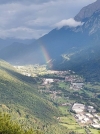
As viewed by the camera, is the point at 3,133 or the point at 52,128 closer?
the point at 3,133

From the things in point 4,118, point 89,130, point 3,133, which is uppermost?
point 89,130

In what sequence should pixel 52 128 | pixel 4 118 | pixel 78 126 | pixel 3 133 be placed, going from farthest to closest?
1. pixel 78 126
2. pixel 52 128
3. pixel 4 118
4. pixel 3 133

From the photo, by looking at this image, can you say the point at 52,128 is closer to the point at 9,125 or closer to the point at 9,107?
the point at 9,107

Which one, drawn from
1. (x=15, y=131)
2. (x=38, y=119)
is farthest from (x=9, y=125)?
(x=38, y=119)

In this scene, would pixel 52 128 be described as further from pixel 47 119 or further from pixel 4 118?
pixel 4 118

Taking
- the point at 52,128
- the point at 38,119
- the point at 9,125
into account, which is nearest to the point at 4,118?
the point at 9,125

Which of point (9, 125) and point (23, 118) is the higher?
point (23, 118)

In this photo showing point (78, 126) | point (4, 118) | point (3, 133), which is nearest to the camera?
point (3, 133)

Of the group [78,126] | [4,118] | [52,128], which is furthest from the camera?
[78,126]

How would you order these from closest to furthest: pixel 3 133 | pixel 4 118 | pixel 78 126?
pixel 3 133 → pixel 4 118 → pixel 78 126
